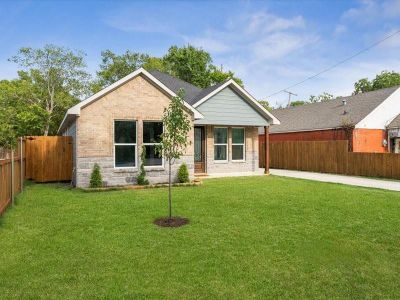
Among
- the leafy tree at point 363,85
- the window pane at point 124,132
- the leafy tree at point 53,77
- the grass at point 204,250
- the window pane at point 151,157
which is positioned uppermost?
the leafy tree at point 363,85

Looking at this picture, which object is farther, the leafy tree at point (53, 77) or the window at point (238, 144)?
the leafy tree at point (53, 77)

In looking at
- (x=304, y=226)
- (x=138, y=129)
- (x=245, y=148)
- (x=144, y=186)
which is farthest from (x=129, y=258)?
(x=245, y=148)

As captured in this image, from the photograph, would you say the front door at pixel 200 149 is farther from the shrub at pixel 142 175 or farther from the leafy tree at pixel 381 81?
the leafy tree at pixel 381 81

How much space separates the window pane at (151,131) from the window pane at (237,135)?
20.9 feet

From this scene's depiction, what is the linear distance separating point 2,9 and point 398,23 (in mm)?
19952

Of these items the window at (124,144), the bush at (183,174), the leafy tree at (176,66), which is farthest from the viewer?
the leafy tree at (176,66)

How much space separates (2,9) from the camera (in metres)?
14.4

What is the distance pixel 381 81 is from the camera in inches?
2152

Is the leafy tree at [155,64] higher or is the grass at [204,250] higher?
the leafy tree at [155,64]

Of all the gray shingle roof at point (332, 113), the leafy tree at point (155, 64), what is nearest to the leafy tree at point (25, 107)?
the leafy tree at point (155, 64)

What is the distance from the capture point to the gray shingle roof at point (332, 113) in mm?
24406

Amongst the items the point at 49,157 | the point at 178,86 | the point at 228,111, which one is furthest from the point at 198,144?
the point at 49,157

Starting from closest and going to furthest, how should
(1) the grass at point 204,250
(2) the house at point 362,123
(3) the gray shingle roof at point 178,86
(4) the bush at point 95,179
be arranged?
1. (1) the grass at point 204,250
2. (4) the bush at point 95,179
3. (3) the gray shingle roof at point 178,86
4. (2) the house at point 362,123

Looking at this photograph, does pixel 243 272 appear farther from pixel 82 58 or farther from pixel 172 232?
pixel 82 58
